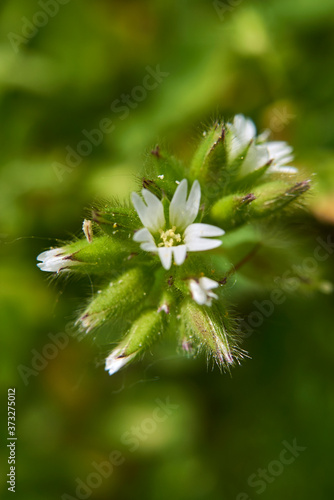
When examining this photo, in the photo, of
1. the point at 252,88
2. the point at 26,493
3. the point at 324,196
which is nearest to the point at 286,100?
the point at 252,88

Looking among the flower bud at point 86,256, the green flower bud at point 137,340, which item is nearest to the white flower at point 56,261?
the flower bud at point 86,256

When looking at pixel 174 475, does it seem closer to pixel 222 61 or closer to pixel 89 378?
pixel 89 378

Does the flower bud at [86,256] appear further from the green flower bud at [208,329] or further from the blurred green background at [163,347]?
the blurred green background at [163,347]

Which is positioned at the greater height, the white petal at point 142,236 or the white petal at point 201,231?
the white petal at point 201,231

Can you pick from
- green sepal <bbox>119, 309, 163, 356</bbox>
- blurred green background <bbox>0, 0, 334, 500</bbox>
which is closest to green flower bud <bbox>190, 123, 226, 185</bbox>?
green sepal <bbox>119, 309, 163, 356</bbox>

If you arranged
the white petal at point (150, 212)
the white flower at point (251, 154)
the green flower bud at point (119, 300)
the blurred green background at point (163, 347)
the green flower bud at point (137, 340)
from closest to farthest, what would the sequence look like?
the white petal at point (150, 212)
the green flower bud at point (137, 340)
the green flower bud at point (119, 300)
the white flower at point (251, 154)
the blurred green background at point (163, 347)

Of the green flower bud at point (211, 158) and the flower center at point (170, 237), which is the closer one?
the flower center at point (170, 237)
